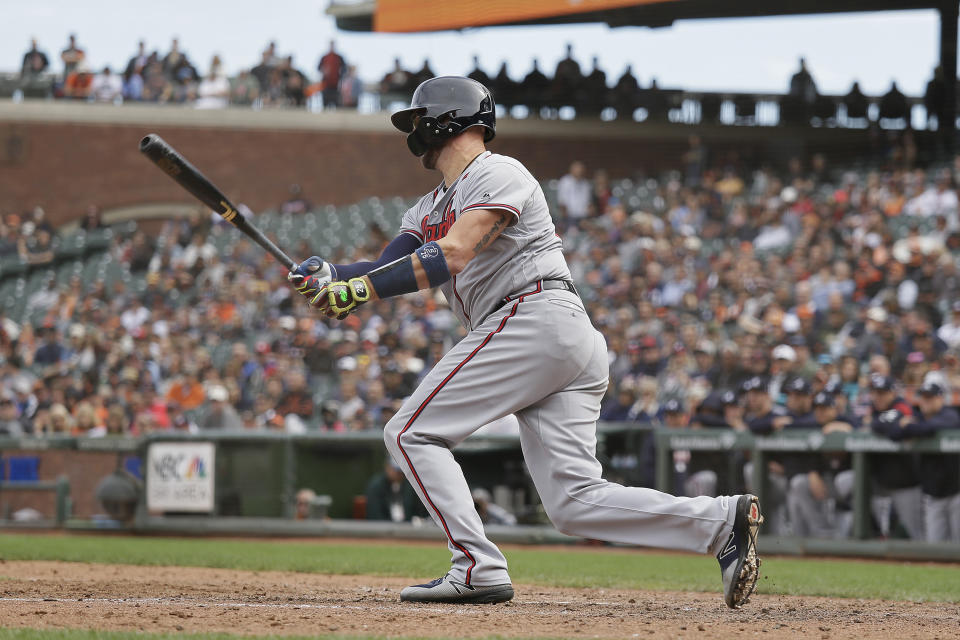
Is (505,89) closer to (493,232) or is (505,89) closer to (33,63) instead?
(33,63)

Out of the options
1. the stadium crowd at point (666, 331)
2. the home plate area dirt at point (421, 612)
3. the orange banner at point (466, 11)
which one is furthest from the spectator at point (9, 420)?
the orange banner at point (466, 11)

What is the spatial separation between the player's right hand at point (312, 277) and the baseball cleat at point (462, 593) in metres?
1.14

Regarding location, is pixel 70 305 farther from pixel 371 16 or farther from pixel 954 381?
pixel 954 381

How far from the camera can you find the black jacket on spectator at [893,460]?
8.58 meters

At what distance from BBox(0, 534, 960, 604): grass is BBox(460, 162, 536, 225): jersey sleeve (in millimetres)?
2298

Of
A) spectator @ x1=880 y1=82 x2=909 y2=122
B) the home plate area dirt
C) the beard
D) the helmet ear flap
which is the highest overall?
spectator @ x1=880 y1=82 x2=909 y2=122

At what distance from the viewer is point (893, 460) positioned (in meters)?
8.65

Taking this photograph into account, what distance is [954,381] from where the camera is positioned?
31.2 ft

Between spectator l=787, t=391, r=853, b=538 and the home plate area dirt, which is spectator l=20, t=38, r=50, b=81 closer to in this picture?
spectator l=787, t=391, r=853, b=538

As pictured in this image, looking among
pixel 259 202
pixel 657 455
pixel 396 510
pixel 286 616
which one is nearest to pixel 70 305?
pixel 259 202

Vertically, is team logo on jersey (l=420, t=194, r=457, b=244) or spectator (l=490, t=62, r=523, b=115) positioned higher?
spectator (l=490, t=62, r=523, b=115)

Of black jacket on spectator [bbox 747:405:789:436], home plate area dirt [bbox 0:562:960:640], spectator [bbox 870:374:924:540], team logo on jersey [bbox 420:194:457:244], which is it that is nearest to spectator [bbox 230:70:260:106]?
black jacket on spectator [bbox 747:405:789:436]

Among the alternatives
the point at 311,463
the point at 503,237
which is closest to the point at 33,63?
the point at 311,463

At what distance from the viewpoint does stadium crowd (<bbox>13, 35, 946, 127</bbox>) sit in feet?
72.6
